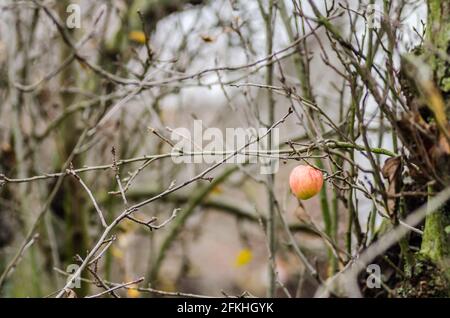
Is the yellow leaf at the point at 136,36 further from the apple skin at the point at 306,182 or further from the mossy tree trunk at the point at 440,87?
the mossy tree trunk at the point at 440,87

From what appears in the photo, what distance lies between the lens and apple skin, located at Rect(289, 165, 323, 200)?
6.53 feet

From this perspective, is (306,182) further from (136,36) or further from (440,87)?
(136,36)

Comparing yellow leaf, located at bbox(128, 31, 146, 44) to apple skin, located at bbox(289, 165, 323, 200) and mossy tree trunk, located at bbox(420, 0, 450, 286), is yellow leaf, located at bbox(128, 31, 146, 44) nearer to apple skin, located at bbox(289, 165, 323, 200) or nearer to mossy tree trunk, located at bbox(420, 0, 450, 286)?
apple skin, located at bbox(289, 165, 323, 200)

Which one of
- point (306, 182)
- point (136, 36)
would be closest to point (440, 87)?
point (306, 182)

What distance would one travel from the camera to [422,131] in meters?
1.55

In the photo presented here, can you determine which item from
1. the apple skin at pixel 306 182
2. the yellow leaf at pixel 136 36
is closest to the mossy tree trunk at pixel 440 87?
the apple skin at pixel 306 182

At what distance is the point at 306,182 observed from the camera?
1995 millimetres

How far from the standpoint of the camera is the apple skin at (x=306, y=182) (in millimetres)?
1990

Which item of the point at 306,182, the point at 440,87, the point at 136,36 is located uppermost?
the point at 136,36
